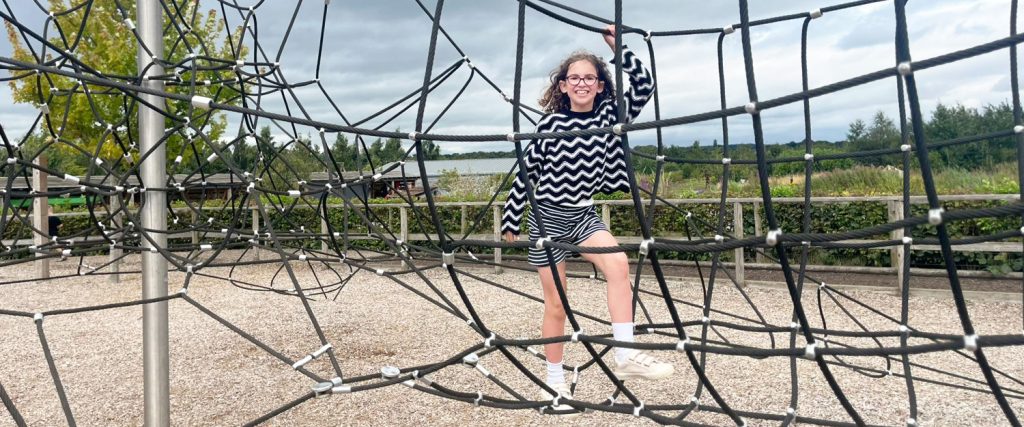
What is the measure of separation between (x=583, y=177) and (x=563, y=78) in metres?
0.30

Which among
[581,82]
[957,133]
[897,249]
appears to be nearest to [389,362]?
[581,82]

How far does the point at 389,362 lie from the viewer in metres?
4.12

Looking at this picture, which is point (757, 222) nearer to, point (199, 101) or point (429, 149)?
point (429, 149)

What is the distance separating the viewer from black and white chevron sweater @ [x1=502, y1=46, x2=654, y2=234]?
1.92 meters

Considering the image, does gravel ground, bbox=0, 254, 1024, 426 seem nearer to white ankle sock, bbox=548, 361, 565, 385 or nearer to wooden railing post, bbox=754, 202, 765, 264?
wooden railing post, bbox=754, 202, 765, 264

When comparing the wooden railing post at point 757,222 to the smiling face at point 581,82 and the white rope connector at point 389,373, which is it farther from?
the white rope connector at point 389,373

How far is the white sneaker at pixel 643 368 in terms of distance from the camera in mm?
1771

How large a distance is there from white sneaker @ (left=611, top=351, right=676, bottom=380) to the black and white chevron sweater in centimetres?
45

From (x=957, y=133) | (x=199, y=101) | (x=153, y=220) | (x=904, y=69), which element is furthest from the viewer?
(x=957, y=133)

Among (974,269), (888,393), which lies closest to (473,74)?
(888,393)

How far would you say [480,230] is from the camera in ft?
28.7

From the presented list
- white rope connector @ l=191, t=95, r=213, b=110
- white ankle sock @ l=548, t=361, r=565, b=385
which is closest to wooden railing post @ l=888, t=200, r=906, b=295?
white ankle sock @ l=548, t=361, r=565, b=385

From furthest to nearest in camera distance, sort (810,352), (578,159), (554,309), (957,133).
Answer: (957,133) → (554,309) → (578,159) → (810,352)

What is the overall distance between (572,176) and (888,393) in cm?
259
